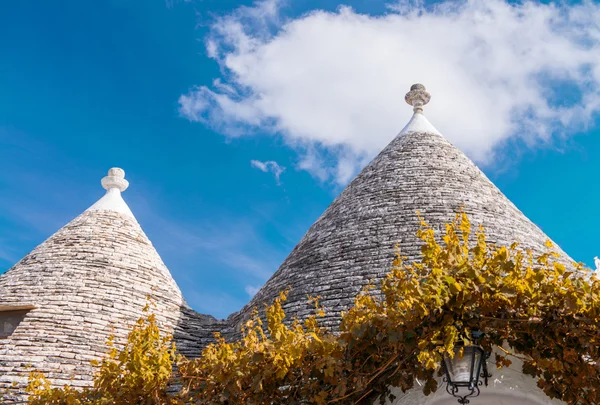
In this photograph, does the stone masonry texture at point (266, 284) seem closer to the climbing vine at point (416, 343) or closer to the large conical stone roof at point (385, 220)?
the large conical stone roof at point (385, 220)

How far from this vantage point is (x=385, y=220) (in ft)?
28.4

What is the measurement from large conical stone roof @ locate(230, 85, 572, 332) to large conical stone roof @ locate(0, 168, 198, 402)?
1.55 meters

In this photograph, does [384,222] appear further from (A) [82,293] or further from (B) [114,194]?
(B) [114,194]

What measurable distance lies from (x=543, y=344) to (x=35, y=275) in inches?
287

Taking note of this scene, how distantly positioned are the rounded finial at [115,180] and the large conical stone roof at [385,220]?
11.6 ft

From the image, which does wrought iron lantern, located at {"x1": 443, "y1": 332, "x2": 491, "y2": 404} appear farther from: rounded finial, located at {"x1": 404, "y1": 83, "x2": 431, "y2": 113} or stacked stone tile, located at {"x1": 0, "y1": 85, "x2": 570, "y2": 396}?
rounded finial, located at {"x1": 404, "y1": 83, "x2": 431, "y2": 113}

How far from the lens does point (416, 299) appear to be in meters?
4.75

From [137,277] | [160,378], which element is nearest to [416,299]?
[160,378]

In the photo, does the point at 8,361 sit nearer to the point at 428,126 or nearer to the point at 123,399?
the point at 123,399

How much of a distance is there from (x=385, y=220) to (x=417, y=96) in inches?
160

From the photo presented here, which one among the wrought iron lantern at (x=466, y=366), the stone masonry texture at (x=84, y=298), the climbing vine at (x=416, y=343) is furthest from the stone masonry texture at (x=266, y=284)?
the wrought iron lantern at (x=466, y=366)

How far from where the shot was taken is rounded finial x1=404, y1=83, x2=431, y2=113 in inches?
468

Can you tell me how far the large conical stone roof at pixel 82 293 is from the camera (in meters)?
8.17

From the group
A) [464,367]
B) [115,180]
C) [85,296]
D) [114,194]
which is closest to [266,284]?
[85,296]
